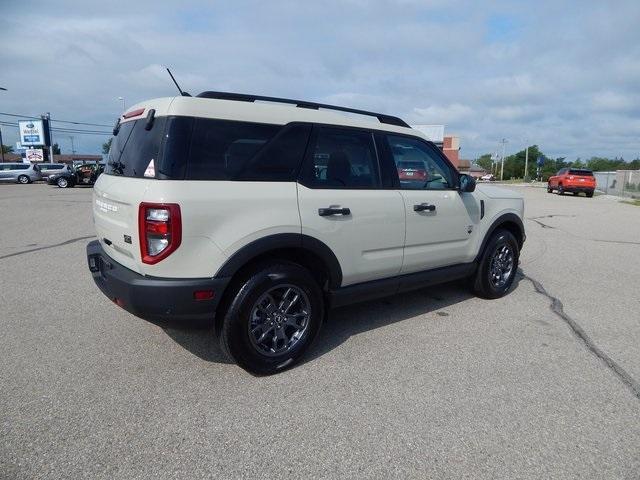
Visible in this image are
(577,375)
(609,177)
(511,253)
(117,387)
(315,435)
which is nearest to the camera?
(315,435)

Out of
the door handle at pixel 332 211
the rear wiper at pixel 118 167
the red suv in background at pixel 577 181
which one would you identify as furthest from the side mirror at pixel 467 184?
the red suv in background at pixel 577 181

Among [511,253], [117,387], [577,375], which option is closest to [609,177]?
[511,253]

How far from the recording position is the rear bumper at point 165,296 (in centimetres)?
272

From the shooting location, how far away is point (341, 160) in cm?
349

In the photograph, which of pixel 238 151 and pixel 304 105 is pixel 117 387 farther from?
pixel 304 105

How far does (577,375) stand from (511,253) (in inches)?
84.7

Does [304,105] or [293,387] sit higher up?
[304,105]

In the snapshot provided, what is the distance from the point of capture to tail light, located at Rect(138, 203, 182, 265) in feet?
8.62

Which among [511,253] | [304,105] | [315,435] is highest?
[304,105]

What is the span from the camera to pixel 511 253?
5117mm

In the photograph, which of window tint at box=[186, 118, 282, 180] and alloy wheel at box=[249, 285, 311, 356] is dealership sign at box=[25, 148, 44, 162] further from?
alloy wheel at box=[249, 285, 311, 356]

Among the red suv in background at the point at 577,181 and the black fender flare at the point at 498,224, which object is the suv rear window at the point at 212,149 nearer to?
the black fender flare at the point at 498,224

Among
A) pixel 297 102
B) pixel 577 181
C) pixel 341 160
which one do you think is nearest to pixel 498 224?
pixel 341 160

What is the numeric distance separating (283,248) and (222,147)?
2.71 feet
